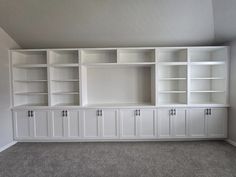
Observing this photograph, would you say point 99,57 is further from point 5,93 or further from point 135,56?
point 5,93

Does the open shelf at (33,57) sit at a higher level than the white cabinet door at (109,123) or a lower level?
higher

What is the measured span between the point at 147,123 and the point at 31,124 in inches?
106

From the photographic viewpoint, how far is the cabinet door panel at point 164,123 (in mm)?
3385

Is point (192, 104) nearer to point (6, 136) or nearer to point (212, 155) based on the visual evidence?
point (212, 155)

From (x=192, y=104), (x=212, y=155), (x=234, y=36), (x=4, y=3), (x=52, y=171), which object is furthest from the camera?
(x=192, y=104)

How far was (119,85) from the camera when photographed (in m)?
3.91

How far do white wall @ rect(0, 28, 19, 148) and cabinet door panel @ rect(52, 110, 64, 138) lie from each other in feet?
3.16

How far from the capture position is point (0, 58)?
3.10m

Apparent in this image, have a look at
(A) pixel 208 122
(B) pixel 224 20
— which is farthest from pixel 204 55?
(A) pixel 208 122

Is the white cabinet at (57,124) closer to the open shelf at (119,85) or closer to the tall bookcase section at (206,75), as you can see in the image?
the open shelf at (119,85)

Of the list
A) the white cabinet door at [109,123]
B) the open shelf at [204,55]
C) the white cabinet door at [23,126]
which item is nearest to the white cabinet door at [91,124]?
the white cabinet door at [109,123]

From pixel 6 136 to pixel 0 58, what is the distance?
1.68 m

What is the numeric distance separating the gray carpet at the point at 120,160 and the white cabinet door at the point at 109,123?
216 mm

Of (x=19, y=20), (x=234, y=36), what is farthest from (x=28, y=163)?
(x=234, y=36)
